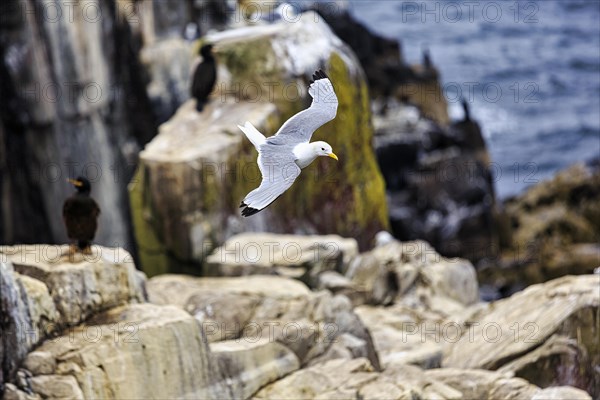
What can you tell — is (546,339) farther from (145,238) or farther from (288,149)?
(145,238)

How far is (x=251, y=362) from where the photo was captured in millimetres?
11305

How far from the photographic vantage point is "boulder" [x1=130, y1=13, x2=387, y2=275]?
17.1 meters

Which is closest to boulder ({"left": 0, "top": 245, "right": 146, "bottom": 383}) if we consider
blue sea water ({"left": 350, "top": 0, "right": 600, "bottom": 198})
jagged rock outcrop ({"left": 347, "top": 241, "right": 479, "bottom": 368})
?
jagged rock outcrop ({"left": 347, "top": 241, "right": 479, "bottom": 368})

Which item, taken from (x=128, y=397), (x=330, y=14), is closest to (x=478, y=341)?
(x=128, y=397)

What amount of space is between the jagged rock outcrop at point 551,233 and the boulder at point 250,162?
4574mm

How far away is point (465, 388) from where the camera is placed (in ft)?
39.0

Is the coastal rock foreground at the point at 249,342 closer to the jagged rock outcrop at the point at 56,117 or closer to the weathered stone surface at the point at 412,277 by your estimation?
the weathered stone surface at the point at 412,277

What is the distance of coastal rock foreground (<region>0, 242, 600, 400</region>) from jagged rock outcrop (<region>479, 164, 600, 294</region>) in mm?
9020

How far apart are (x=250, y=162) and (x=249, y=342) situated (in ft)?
21.1

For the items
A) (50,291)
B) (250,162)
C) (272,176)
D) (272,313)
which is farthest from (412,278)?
(272,176)

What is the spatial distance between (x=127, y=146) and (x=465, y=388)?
13.6m

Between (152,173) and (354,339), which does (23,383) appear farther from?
(152,173)

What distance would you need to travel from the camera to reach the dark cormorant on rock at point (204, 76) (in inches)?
717

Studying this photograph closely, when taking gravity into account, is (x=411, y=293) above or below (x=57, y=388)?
below
